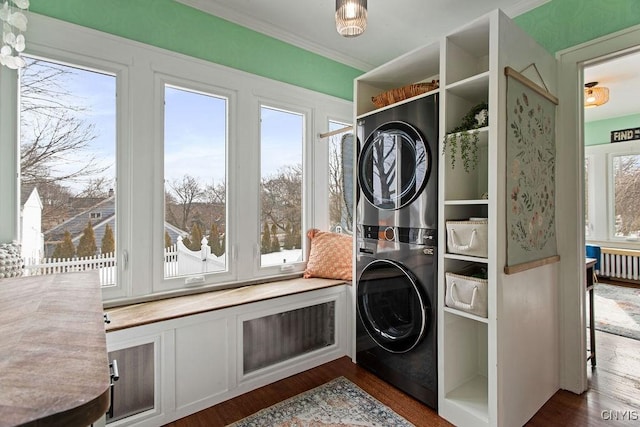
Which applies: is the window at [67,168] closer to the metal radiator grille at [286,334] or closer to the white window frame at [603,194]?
the metal radiator grille at [286,334]

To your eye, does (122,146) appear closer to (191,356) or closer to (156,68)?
(156,68)

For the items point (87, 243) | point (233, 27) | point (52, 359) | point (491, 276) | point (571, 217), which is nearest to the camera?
point (52, 359)

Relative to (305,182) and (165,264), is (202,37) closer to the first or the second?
(305,182)

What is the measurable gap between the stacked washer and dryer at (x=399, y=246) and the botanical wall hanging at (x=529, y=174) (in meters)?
0.40

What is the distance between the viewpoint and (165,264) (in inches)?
88.7

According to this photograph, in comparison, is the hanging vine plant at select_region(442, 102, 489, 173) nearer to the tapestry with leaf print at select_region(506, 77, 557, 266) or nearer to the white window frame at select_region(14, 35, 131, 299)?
the tapestry with leaf print at select_region(506, 77, 557, 266)

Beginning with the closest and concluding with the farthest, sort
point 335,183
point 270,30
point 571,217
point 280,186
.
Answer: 1. point 571,217
2. point 270,30
3. point 280,186
4. point 335,183

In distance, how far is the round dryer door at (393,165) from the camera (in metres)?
2.04

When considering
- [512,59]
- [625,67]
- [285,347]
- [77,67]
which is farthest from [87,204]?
[625,67]

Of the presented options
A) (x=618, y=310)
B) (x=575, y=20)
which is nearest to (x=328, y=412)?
(x=575, y=20)

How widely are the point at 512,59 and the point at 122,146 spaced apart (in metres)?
2.37

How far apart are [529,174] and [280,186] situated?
182 centimetres

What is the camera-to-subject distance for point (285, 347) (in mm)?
2439

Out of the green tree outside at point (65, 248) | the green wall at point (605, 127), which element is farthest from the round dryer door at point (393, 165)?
the green wall at point (605, 127)
